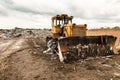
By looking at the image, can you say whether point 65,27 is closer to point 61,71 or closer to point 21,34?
point 61,71

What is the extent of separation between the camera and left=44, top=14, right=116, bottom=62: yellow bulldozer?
10.9 m

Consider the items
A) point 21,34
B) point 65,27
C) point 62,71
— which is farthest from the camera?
point 21,34

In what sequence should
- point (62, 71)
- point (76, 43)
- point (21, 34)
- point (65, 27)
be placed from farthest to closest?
point (21, 34) → point (65, 27) → point (76, 43) → point (62, 71)

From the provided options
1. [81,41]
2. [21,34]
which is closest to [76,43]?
[81,41]

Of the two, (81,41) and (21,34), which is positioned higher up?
(81,41)

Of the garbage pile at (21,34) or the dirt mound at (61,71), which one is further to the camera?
the garbage pile at (21,34)

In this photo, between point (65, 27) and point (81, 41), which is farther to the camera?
point (65, 27)

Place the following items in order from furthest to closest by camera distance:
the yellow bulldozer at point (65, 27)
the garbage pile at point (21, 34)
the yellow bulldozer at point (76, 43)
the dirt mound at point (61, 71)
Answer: the garbage pile at point (21, 34) → the yellow bulldozer at point (65, 27) → the yellow bulldozer at point (76, 43) → the dirt mound at point (61, 71)

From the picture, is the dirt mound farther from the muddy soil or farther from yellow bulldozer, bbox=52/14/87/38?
yellow bulldozer, bbox=52/14/87/38

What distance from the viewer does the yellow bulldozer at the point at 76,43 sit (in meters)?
10.9

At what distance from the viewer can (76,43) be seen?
37.1ft

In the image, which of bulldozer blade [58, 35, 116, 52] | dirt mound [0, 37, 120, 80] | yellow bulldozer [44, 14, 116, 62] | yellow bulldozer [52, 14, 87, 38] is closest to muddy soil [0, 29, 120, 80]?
dirt mound [0, 37, 120, 80]

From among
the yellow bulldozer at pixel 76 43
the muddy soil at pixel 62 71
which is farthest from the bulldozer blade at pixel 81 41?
the muddy soil at pixel 62 71

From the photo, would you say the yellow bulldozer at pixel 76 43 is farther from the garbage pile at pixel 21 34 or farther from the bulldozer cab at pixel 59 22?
the garbage pile at pixel 21 34
